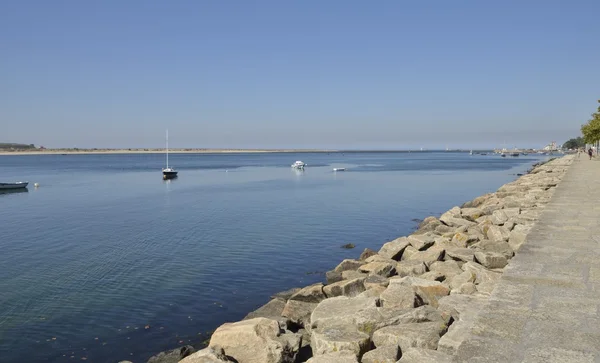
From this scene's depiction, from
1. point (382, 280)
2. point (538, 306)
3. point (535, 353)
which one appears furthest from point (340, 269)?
point (535, 353)

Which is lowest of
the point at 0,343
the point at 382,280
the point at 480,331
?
the point at 0,343

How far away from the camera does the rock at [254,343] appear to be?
5922mm

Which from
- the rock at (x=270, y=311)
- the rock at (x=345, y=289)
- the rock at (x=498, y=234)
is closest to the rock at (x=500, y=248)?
the rock at (x=498, y=234)

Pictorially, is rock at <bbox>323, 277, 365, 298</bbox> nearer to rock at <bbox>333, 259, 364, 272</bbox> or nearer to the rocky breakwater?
the rocky breakwater

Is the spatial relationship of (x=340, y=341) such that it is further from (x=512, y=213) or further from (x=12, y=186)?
(x=12, y=186)

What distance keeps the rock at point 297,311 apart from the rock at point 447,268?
244 centimetres

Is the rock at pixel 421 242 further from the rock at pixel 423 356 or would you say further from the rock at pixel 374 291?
the rock at pixel 423 356

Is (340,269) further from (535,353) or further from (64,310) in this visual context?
(535,353)

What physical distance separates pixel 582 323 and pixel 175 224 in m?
19.2

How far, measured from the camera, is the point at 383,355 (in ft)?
17.0

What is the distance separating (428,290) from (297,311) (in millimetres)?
2281

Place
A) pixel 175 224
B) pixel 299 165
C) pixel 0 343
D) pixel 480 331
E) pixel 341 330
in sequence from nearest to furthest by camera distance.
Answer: pixel 480 331
pixel 341 330
pixel 0 343
pixel 175 224
pixel 299 165

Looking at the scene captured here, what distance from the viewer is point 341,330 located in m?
6.00

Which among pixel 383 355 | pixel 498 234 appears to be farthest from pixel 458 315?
pixel 498 234
